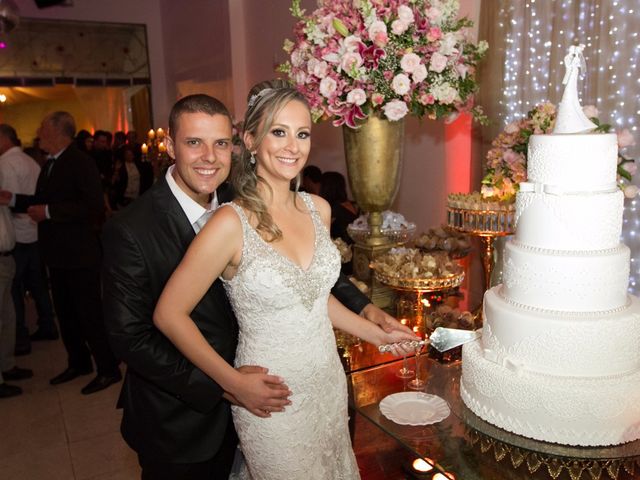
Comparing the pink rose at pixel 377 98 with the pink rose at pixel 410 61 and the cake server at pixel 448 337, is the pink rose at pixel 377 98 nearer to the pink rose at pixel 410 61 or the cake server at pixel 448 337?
the pink rose at pixel 410 61

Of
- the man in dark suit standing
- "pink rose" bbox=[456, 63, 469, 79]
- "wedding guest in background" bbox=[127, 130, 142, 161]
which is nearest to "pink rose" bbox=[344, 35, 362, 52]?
"pink rose" bbox=[456, 63, 469, 79]

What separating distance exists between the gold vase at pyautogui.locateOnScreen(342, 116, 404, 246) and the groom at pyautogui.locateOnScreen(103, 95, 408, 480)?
1.07 m

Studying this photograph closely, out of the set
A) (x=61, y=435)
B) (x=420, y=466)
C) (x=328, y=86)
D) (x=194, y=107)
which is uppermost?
(x=328, y=86)

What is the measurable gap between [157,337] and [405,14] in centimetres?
177

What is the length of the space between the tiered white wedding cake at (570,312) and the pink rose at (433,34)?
0.90 meters

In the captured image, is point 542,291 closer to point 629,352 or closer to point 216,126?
point 629,352

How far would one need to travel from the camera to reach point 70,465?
11.6 feet

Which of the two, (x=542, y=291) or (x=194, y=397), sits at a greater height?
(x=542, y=291)

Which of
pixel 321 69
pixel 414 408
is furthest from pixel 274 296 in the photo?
pixel 321 69

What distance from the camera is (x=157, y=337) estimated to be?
5.84 ft

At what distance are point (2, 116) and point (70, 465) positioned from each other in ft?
30.5

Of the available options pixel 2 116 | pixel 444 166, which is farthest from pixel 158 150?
pixel 444 166

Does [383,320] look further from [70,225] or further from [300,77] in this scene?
[70,225]

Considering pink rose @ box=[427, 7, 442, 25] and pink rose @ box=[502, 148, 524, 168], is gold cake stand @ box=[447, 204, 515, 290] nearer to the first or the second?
pink rose @ box=[502, 148, 524, 168]
